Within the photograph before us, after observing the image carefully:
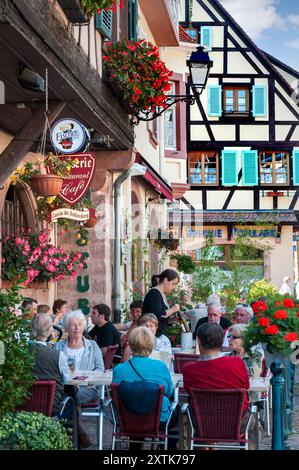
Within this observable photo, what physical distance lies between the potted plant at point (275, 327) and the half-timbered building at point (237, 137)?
24.0m

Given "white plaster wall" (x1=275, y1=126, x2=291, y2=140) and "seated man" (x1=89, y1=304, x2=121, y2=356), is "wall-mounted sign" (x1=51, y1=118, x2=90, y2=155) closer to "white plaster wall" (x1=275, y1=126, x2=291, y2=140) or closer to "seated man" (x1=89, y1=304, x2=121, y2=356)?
"seated man" (x1=89, y1=304, x2=121, y2=356)

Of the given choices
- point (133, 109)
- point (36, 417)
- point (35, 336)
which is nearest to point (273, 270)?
point (133, 109)

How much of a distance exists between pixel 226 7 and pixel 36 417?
2842 cm

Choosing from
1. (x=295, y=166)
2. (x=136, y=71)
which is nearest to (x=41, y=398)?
(x=136, y=71)

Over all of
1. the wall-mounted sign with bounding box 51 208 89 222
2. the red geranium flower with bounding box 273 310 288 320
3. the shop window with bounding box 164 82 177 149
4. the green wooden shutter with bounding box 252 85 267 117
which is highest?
the green wooden shutter with bounding box 252 85 267 117

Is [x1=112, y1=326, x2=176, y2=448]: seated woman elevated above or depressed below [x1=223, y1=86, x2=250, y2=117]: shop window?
below

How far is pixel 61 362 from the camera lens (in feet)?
23.4

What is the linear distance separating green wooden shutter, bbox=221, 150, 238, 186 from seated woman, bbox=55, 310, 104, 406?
23685mm

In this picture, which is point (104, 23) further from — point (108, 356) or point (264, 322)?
point (264, 322)

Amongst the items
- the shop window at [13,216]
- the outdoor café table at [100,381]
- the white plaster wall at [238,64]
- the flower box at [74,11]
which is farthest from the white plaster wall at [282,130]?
the outdoor café table at [100,381]

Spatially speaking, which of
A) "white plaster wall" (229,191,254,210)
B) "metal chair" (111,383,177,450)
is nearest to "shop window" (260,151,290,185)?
"white plaster wall" (229,191,254,210)

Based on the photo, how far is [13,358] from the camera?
5738 mm

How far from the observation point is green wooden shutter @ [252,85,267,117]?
31859 mm

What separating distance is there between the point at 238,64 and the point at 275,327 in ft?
85.3
